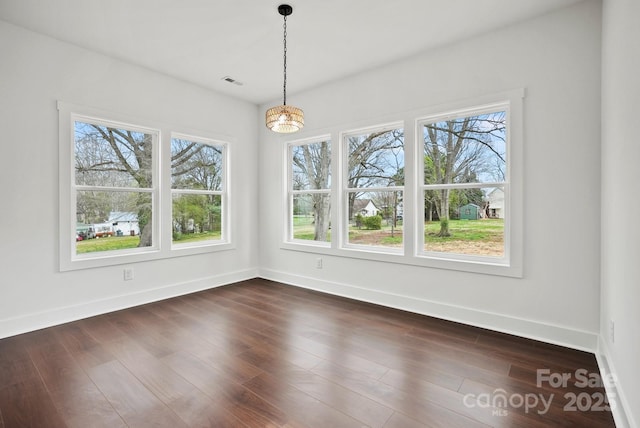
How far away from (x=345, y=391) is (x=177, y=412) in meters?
1.02

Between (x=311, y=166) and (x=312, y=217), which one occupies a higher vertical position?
(x=311, y=166)

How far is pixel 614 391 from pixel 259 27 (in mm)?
3907

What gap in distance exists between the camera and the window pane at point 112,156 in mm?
3490

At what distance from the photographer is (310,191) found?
467 centimetres

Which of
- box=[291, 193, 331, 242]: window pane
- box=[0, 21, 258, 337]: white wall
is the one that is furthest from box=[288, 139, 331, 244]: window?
box=[0, 21, 258, 337]: white wall

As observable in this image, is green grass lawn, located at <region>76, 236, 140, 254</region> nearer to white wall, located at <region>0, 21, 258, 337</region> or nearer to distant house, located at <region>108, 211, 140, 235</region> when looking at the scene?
distant house, located at <region>108, 211, 140, 235</region>

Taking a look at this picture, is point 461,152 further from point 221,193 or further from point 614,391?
point 221,193

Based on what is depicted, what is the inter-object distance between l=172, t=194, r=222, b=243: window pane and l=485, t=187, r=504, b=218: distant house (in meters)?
3.70

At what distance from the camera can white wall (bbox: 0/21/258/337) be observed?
9.56 ft

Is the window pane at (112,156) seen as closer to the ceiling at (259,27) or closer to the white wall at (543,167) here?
the ceiling at (259,27)

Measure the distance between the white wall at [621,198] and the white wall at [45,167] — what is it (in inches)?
173

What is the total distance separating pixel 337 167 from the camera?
4297mm

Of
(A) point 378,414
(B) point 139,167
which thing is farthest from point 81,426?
(B) point 139,167

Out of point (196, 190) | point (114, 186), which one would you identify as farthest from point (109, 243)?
point (196, 190)
